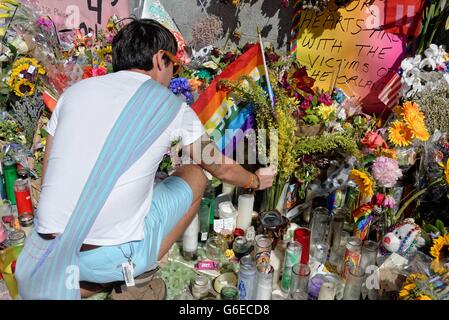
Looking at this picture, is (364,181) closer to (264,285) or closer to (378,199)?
(378,199)

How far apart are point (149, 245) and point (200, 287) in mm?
416

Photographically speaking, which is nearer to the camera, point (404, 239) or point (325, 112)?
point (404, 239)

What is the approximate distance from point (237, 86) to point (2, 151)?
1888mm

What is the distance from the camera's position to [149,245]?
212 centimetres

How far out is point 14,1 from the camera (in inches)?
139

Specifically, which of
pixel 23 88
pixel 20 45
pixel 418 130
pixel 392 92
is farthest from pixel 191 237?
pixel 20 45

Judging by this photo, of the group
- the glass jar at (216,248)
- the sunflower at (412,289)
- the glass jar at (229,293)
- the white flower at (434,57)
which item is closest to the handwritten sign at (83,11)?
the glass jar at (216,248)

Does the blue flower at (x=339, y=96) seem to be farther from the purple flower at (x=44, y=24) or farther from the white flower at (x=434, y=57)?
the purple flower at (x=44, y=24)

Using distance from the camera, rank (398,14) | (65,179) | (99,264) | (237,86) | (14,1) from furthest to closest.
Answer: (14,1)
(398,14)
(237,86)
(99,264)
(65,179)

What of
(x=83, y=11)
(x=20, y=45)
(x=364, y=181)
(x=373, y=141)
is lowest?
(x=364, y=181)

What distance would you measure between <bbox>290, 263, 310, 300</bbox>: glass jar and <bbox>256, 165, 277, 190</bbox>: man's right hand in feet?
1.60

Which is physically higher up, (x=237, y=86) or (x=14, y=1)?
(x=14, y=1)
